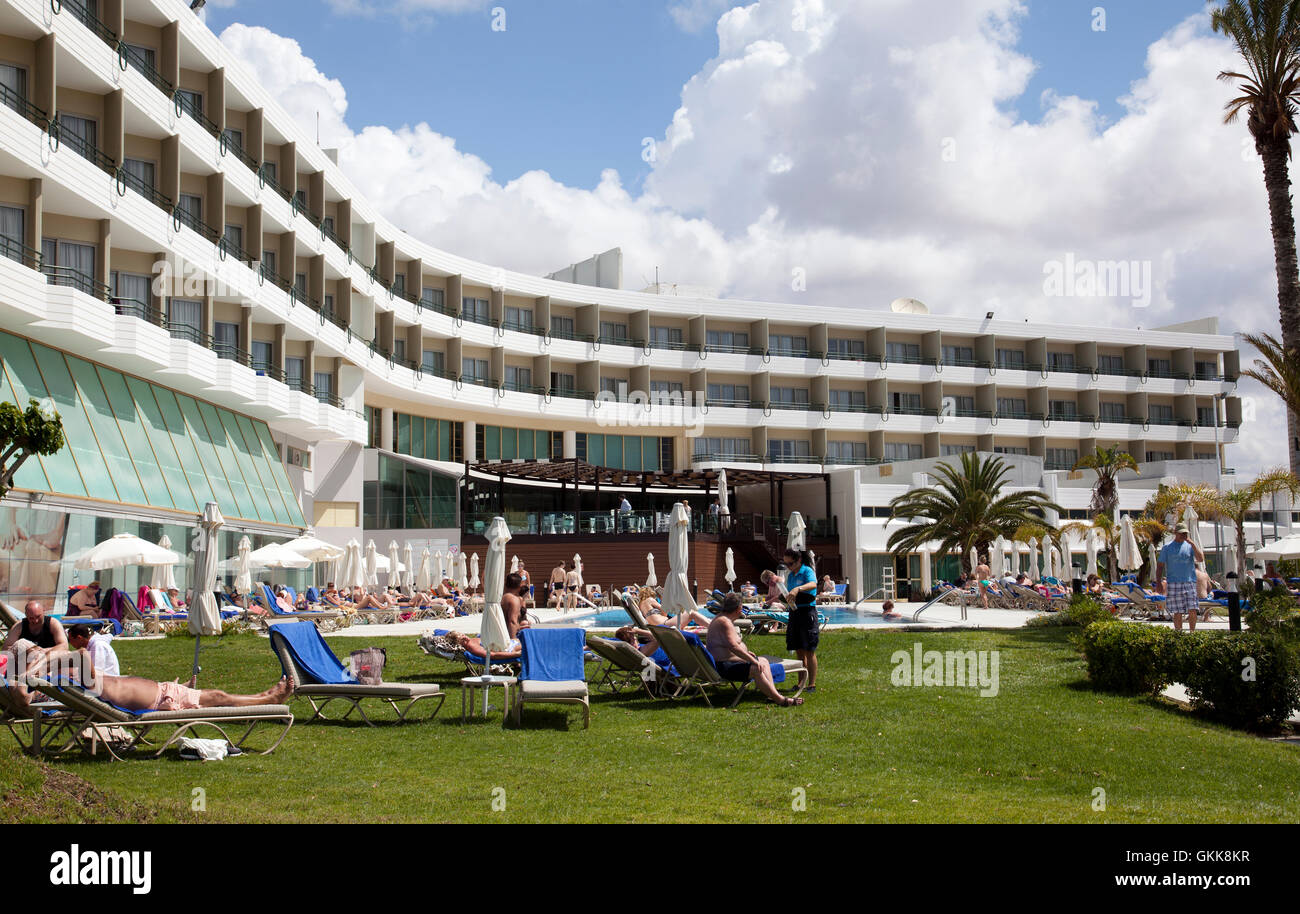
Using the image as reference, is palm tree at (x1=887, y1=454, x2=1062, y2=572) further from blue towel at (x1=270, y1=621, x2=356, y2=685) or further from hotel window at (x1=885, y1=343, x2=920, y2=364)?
blue towel at (x1=270, y1=621, x2=356, y2=685)

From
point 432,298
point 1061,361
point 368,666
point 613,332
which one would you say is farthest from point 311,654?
point 1061,361

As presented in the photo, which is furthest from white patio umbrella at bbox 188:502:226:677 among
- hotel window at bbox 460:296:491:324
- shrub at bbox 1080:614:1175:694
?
hotel window at bbox 460:296:491:324

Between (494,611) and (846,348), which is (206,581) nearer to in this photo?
(494,611)

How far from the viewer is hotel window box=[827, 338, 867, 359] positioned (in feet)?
191

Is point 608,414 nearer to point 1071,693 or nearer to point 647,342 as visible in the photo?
point 647,342

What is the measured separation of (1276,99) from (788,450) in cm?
3722

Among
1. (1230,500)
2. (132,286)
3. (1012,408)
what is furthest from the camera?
(1012,408)

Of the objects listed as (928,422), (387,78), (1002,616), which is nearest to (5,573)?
(387,78)

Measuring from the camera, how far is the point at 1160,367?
212 feet

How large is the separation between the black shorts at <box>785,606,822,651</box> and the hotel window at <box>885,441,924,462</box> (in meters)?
46.8

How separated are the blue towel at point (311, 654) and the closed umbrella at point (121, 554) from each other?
11.8 meters

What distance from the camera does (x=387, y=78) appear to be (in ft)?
52.6
